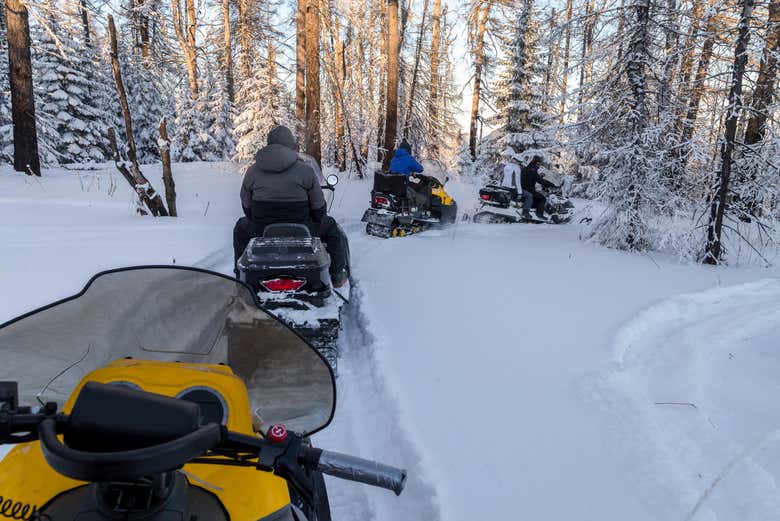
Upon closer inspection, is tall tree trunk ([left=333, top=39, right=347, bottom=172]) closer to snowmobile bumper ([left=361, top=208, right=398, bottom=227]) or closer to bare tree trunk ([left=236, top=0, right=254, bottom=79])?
bare tree trunk ([left=236, top=0, right=254, bottom=79])

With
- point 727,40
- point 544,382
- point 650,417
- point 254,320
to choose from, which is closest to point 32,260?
point 254,320

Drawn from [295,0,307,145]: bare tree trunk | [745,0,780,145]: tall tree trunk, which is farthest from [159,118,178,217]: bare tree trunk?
[745,0,780,145]: tall tree trunk

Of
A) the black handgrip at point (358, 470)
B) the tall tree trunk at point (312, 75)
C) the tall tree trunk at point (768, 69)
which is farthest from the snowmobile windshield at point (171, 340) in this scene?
the tall tree trunk at point (312, 75)

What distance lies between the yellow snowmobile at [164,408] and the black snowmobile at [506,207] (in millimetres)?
9992

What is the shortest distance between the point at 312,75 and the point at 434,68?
45.9ft

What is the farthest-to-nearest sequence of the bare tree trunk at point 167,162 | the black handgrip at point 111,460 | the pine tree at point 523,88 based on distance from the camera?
1. the pine tree at point 523,88
2. the bare tree trunk at point 167,162
3. the black handgrip at point 111,460

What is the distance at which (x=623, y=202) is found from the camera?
8.33 m

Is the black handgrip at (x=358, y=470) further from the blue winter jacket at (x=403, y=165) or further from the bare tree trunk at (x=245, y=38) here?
the bare tree trunk at (x=245, y=38)

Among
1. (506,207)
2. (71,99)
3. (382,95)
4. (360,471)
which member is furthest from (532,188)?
(71,99)

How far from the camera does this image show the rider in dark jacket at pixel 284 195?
4.48 meters

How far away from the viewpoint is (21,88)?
12.1 meters

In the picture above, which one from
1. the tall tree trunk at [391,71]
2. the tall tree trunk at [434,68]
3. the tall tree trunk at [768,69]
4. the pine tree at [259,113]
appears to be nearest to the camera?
the tall tree trunk at [768,69]

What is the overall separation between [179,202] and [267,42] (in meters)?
16.9

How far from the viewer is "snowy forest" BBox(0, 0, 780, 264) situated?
7.53 m
